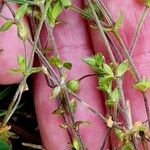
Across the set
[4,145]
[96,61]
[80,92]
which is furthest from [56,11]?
[4,145]

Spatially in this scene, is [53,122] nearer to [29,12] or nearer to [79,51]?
[79,51]

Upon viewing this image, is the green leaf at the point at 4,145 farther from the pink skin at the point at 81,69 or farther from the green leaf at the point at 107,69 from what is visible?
the green leaf at the point at 107,69

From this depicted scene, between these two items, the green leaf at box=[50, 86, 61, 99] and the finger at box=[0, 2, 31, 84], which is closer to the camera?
the green leaf at box=[50, 86, 61, 99]

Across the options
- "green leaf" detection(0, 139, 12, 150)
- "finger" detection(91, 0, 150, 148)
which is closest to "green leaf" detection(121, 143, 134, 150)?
"finger" detection(91, 0, 150, 148)

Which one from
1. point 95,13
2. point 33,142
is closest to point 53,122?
point 33,142

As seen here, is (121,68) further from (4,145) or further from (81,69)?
(4,145)

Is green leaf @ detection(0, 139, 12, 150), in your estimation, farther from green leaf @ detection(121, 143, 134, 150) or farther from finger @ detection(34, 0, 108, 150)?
green leaf @ detection(121, 143, 134, 150)

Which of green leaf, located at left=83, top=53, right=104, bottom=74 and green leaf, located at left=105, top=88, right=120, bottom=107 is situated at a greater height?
green leaf, located at left=83, top=53, right=104, bottom=74
